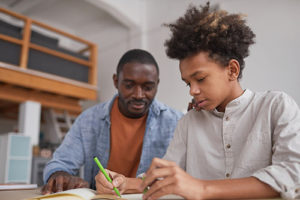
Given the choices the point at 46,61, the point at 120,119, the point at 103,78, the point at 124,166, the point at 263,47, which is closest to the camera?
the point at 124,166

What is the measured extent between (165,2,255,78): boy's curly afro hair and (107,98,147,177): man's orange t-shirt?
0.76 meters

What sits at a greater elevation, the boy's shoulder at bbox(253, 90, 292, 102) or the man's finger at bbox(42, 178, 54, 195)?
the boy's shoulder at bbox(253, 90, 292, 102)

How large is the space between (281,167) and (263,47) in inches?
129

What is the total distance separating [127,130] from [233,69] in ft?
2.86

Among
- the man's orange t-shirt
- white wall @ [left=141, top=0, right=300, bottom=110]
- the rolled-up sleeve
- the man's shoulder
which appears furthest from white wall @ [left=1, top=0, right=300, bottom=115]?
the rolled-up sleeve

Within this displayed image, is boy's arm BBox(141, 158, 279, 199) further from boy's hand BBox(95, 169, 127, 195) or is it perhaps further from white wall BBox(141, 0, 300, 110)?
white wall BBox(141, 0, 300, 110)

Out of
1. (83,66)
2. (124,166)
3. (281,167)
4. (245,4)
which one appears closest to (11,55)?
(83,66)

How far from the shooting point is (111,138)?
1.65 meters

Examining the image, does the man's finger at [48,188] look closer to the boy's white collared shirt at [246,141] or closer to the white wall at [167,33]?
the boy's white collared shirt at [246,141]

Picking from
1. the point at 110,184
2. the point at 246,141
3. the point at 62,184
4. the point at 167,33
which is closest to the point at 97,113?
the point at 62,184

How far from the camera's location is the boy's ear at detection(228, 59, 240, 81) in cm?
96

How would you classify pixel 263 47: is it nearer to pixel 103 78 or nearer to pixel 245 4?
pixel 245 4

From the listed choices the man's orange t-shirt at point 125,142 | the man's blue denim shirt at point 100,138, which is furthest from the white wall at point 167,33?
the man's orange t-shirt at point 125,142

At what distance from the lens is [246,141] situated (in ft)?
2.97
